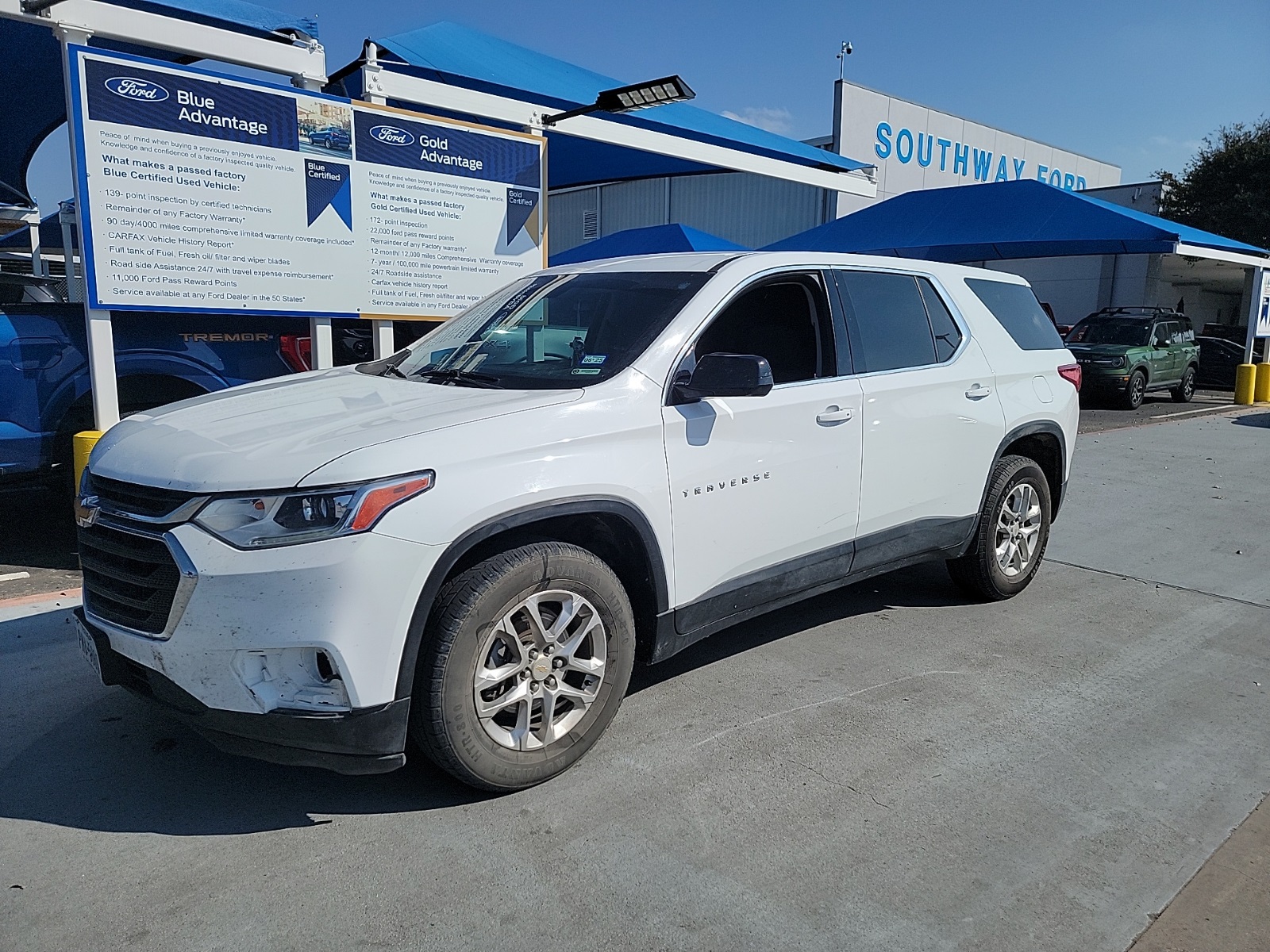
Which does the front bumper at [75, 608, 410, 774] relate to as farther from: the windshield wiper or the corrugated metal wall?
the corrugated metal wall

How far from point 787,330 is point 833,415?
0.45 m

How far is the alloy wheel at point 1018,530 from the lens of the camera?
5.12m

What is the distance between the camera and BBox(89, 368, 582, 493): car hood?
2.73 metres

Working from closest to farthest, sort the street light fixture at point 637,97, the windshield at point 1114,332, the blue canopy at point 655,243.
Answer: the street light fixture at point 637,97, the blue canopy at point 655,243, the windshield at point 1114,332

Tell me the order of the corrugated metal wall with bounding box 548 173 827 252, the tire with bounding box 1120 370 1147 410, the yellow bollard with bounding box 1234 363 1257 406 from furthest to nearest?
1. the corrugated metal wall with bounding box 548 173 827 252
2. the yellow bollard with bounding box 1234 363 1257 406
3. the tire with bounding box 1120 370 1147 410

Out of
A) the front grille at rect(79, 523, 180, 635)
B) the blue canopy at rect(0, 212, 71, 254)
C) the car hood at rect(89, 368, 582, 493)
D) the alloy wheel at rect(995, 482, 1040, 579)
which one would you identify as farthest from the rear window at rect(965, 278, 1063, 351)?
the blue canopy at rect(0, 212, 71, 254)

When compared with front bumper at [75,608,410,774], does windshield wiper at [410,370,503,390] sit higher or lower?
higher

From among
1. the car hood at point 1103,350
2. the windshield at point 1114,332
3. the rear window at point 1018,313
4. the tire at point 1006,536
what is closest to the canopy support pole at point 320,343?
the rear window at point 1018,313

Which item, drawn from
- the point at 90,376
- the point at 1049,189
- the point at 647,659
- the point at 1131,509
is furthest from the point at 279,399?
the point at 1049,189

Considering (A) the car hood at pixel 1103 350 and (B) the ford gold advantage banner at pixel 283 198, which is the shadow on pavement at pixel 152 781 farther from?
(A) the car hood at pixel 1103 350

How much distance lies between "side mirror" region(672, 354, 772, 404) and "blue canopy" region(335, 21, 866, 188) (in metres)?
4.79

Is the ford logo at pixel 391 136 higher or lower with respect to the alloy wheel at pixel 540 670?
higher

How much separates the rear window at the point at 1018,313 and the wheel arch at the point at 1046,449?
0.46 meters

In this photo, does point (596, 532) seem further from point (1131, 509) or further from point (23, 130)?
point (23, 130)
